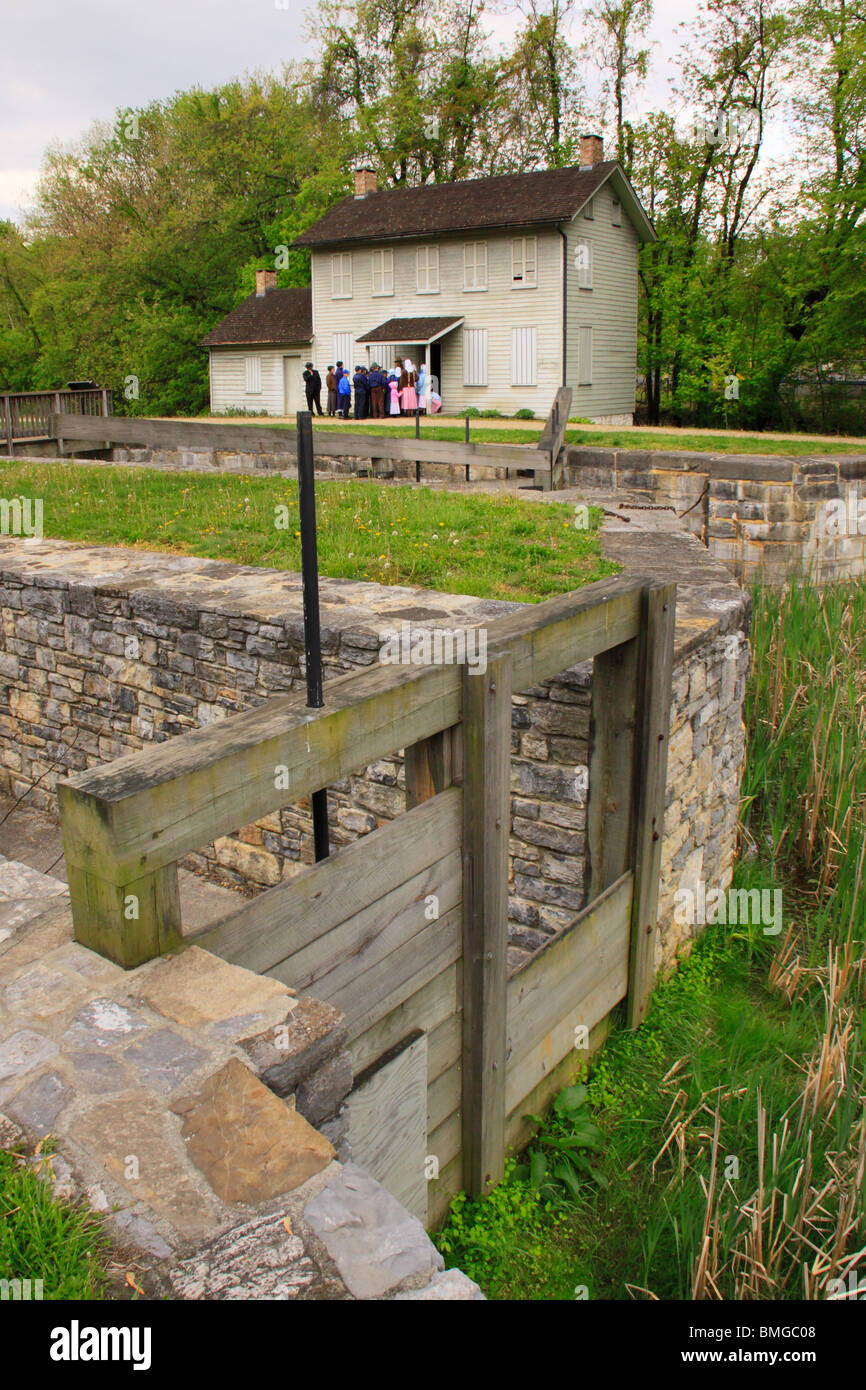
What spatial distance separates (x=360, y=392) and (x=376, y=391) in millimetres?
405

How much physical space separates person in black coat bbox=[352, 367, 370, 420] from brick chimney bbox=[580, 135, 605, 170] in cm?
781

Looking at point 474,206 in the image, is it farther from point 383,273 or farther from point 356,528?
point 356,528

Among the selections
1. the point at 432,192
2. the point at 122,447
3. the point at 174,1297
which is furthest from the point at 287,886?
the point at 432,192

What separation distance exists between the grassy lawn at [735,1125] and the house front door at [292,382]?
84.8 feet

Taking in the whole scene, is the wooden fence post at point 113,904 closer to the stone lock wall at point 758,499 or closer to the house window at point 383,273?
the stone lock wall at point 758,499

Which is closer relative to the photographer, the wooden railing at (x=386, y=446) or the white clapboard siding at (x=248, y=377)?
the wooden railing at (x=386, y=446)

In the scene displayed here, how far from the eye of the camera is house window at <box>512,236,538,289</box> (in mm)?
25031

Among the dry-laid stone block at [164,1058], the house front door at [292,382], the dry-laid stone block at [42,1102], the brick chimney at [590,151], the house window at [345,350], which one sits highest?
the brick chimney at [590,151]

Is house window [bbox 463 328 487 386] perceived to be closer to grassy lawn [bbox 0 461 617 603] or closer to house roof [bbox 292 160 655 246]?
house roof [bbox 292 160 655 246]

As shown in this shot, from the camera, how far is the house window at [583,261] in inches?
986

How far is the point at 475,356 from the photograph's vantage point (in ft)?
86.3

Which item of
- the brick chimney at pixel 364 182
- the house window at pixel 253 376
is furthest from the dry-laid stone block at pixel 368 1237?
the house window at pixel 253 376

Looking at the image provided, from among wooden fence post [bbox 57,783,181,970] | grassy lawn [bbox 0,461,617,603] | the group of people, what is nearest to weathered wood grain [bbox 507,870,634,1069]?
wooden fence post [bbox 57,783,181,970]

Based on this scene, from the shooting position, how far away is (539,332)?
995 inches
